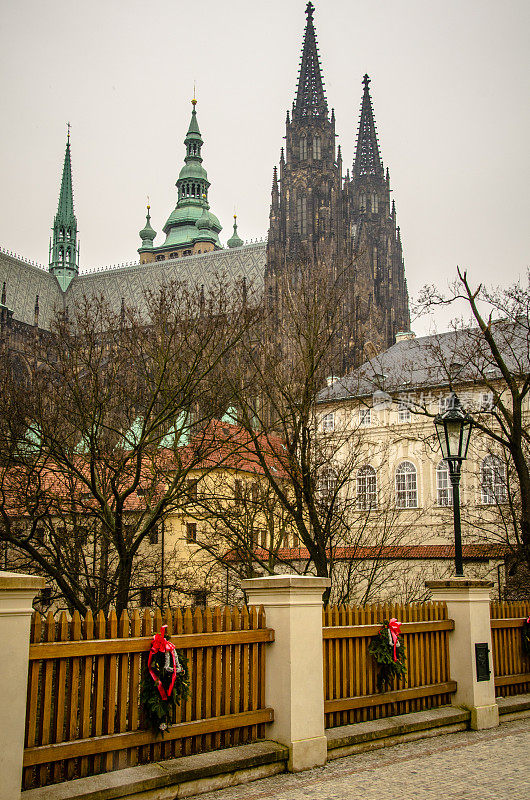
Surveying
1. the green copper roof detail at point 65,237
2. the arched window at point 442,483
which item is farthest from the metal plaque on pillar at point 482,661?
the green copper roof detail at point 65,237

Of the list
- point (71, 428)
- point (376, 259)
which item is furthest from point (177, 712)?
point (376, 259)

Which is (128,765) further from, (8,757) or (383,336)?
(383,336)

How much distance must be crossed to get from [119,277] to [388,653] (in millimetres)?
85867

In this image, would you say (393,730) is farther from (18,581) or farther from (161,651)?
(18,581)

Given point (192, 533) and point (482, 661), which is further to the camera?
point (192, 533)

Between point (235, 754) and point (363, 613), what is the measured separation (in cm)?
227

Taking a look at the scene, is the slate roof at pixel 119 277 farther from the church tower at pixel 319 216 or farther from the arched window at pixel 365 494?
the arched window at pixel 365 494

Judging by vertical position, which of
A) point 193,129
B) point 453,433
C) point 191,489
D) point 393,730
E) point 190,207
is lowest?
point 393,730

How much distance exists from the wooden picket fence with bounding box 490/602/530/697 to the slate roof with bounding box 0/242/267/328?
6838 centimetres

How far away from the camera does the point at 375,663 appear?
845 centimetres

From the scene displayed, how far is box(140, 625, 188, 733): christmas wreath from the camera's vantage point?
6066 millimetres

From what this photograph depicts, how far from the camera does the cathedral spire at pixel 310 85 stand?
7088 cm

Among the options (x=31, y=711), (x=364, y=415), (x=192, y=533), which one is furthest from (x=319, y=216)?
(x=31, y=711)

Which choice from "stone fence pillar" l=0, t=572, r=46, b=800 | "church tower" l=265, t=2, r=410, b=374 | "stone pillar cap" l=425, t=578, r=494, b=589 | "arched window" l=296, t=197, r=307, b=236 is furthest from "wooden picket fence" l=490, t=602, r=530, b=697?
"arched window" l=296, t=197, r=307, b=236
